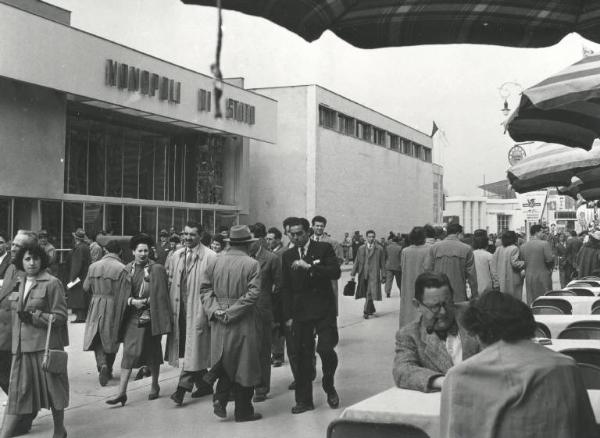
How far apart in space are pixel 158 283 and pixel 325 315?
1938mm

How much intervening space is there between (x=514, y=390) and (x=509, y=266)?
388 inches

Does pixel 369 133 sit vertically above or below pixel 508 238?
above

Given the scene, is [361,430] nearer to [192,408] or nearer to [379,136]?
[192,408]

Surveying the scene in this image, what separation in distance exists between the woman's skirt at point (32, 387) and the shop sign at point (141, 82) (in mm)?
16652

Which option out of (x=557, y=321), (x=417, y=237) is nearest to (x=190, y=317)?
(x=417, y=237)

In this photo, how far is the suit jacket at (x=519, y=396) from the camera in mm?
2752

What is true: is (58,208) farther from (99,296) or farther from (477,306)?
(477,306)

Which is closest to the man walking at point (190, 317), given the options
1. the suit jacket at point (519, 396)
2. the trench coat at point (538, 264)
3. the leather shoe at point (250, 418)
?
the leather shoe at point (250, 418)

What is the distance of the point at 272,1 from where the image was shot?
312 cm

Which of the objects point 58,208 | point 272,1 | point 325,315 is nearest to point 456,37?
point 272,1

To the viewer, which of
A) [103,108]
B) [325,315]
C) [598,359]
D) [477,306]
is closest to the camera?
[477,306]

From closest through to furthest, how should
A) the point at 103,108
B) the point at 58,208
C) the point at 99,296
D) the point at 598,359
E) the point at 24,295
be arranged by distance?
1. the point at 598,359
2. the point at 24,295
3. the point at 99,296
4. the point at 58,208
5. the point at 103,108

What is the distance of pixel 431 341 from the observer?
420cm

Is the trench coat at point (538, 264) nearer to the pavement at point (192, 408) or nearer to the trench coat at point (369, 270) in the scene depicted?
the pavement at point (192, 408)
